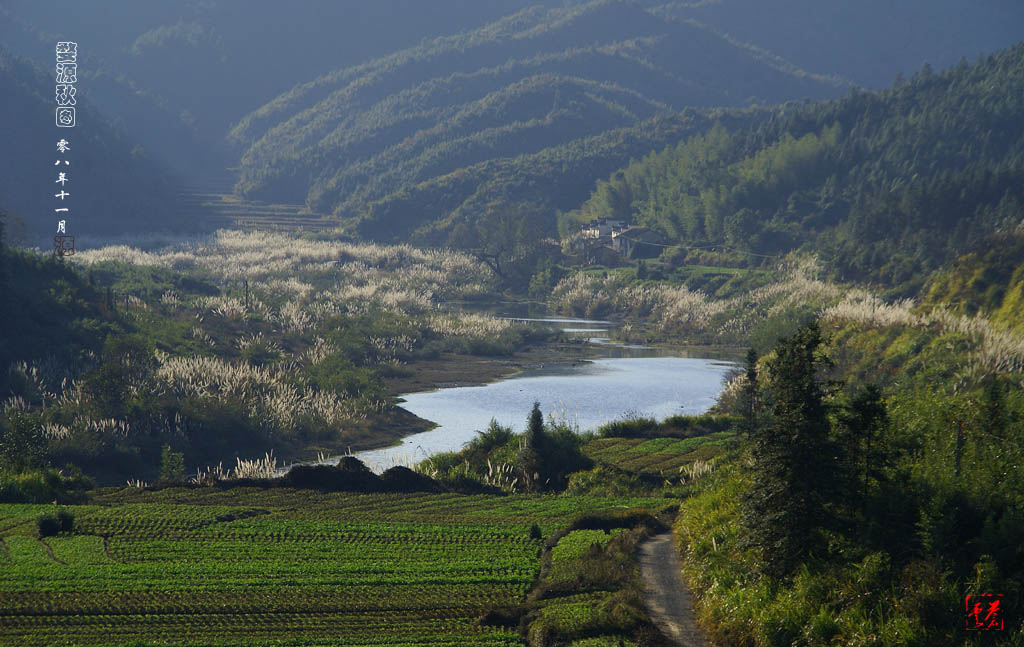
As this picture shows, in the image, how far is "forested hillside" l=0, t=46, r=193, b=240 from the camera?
130 m

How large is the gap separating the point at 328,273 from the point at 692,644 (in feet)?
275

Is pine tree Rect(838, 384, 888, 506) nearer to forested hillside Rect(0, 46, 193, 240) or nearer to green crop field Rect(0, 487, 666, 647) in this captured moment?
green crop field Rect(0, 487, 666, 647)

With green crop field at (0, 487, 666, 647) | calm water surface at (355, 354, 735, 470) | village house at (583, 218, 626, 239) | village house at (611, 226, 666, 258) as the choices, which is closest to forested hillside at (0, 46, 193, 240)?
village house at (583, 218, 626, 239)

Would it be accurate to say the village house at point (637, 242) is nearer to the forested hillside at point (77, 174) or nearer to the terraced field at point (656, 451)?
Answer: the forested hillside at point (77, 174)

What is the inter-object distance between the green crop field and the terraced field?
5359mm

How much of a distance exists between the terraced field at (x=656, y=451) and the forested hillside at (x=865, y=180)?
125 ft

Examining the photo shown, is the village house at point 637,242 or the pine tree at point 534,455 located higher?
the village house at point 637,242

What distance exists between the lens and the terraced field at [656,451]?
3562cm

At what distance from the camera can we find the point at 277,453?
4222cm

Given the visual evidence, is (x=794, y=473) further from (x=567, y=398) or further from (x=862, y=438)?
(x=567, y=398)

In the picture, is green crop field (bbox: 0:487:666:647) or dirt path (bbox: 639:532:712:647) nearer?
dirt path (bbox: 639:532:712:647)

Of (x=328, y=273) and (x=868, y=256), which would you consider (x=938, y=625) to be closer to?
(x=868, y=256)

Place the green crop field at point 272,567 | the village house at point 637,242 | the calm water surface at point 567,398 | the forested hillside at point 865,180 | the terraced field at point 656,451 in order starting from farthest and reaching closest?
the village house at point 637,242 → the forested hillside at point 865,180 → the calm water surface at point 567,398 → the terraced field at point 656,451 → the green crop field at point 272,567

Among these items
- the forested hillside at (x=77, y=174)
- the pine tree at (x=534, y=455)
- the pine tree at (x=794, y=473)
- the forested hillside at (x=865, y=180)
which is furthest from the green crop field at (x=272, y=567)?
the forested hillside at (x=77, y=174)
